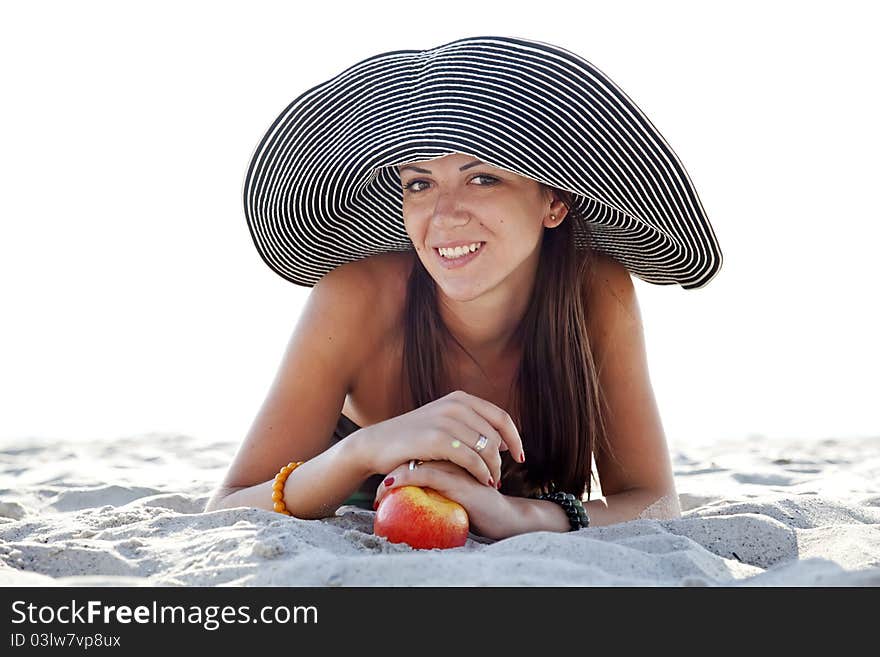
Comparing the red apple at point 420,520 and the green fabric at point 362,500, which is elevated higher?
the red apple at point 420,520

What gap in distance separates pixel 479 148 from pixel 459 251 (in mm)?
425

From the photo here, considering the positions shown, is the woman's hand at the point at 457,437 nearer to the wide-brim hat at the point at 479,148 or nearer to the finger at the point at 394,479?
the finger at the point at 394,479

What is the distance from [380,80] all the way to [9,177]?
50.2 feet

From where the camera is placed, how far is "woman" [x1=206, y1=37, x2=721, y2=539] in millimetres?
2736

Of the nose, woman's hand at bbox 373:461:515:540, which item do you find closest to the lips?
the nose

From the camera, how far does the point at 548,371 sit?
3.45 m

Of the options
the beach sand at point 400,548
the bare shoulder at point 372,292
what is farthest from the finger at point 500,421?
the bare shoulder at point 372,292

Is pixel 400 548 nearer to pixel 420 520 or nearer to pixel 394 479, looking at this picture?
pixel 420 520

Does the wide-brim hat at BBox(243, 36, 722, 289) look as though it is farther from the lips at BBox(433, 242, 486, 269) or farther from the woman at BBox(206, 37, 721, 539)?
the lips at BBox(433, 242, 486, 269)

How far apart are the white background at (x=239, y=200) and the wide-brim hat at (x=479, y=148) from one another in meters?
6.85

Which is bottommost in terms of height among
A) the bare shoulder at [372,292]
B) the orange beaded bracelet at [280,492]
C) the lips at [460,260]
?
the orange beaded bracelet at [280,492]

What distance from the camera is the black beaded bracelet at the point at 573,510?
2932 mm

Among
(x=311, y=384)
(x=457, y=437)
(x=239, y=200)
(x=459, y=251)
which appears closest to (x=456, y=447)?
(x=457, y=437)
